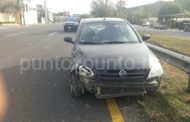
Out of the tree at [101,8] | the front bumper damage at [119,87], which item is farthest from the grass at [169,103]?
the tree at [101,8]

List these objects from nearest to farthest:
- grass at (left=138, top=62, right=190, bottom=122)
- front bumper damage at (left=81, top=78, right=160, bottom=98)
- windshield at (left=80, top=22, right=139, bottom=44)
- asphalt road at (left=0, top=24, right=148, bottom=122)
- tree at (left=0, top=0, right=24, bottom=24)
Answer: grass at (left=138, top=62, right=190, bottom=122) → asphalt road at (left=0, top=24, right=148, bottom=122) → front bumper damage at (left=81, top=78, right=160, bottom=98) → windshield at (left=80, top=22, right=139, bottom=44) → tree at (left=0, top=0, right=24, bottom=24)

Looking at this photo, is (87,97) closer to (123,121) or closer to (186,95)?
(123,121)

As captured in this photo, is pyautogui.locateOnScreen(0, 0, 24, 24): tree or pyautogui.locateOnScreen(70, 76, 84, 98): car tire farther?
pyautogui.locateOnScreen(0, 0, 24, 24): tree

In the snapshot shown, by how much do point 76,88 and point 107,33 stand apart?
2032 millimetres

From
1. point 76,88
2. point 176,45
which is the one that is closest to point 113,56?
point 76,88

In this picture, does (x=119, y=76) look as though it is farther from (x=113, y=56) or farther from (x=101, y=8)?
(x=101, y=8)

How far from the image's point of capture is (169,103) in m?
5.70

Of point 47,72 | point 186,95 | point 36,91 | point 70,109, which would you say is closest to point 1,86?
point 36,91

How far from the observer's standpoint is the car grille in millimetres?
5609

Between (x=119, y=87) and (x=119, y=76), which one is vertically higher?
(x=119, y=76)

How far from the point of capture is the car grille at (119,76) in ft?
18.4

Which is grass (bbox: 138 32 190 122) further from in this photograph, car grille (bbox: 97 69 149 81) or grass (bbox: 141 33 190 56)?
grass (bbox: 141 33 190 56)

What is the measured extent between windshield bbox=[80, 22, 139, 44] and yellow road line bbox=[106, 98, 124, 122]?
→ 168 cm

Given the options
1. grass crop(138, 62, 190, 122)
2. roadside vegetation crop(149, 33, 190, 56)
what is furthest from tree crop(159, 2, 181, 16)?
grass crop(138, 62, 190, 122)
